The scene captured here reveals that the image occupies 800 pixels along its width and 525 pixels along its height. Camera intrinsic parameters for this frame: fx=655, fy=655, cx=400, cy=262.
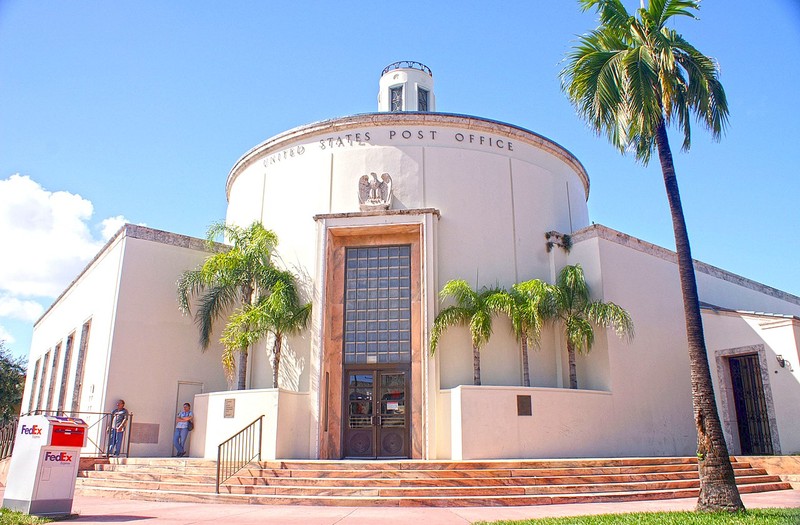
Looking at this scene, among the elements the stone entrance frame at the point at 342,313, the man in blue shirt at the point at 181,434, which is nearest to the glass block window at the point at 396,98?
the stone entrance frame at the point at 342,313

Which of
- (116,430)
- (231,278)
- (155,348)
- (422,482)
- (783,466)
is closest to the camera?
(422,482)

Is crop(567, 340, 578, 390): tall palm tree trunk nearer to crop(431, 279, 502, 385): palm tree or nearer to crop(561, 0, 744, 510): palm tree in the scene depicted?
crop(431, 279, 502, 385): palm tree

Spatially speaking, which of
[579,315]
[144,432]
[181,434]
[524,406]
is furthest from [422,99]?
[144,432]

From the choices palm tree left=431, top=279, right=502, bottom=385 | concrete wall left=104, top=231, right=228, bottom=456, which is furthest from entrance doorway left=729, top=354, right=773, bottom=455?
concrete wall left=104, top=231, right=228, bottom=456

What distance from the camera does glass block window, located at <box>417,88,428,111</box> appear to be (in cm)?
2572

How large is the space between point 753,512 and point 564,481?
12.5ft

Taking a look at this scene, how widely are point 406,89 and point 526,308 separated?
1190 cm

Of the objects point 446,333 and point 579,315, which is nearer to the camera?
point 446,333

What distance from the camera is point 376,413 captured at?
1744cm

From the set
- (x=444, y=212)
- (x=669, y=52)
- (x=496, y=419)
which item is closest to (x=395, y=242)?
(x=444, y=212)

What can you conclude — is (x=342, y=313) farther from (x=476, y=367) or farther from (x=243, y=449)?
(x=243, y=449)

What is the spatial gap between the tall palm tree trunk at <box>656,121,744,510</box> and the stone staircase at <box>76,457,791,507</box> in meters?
2.36

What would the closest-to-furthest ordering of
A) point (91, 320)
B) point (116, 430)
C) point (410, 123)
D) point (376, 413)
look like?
point (116, 430), point (376, 413), point (410, 123), point (91, 320)

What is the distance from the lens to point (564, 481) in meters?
12.7
